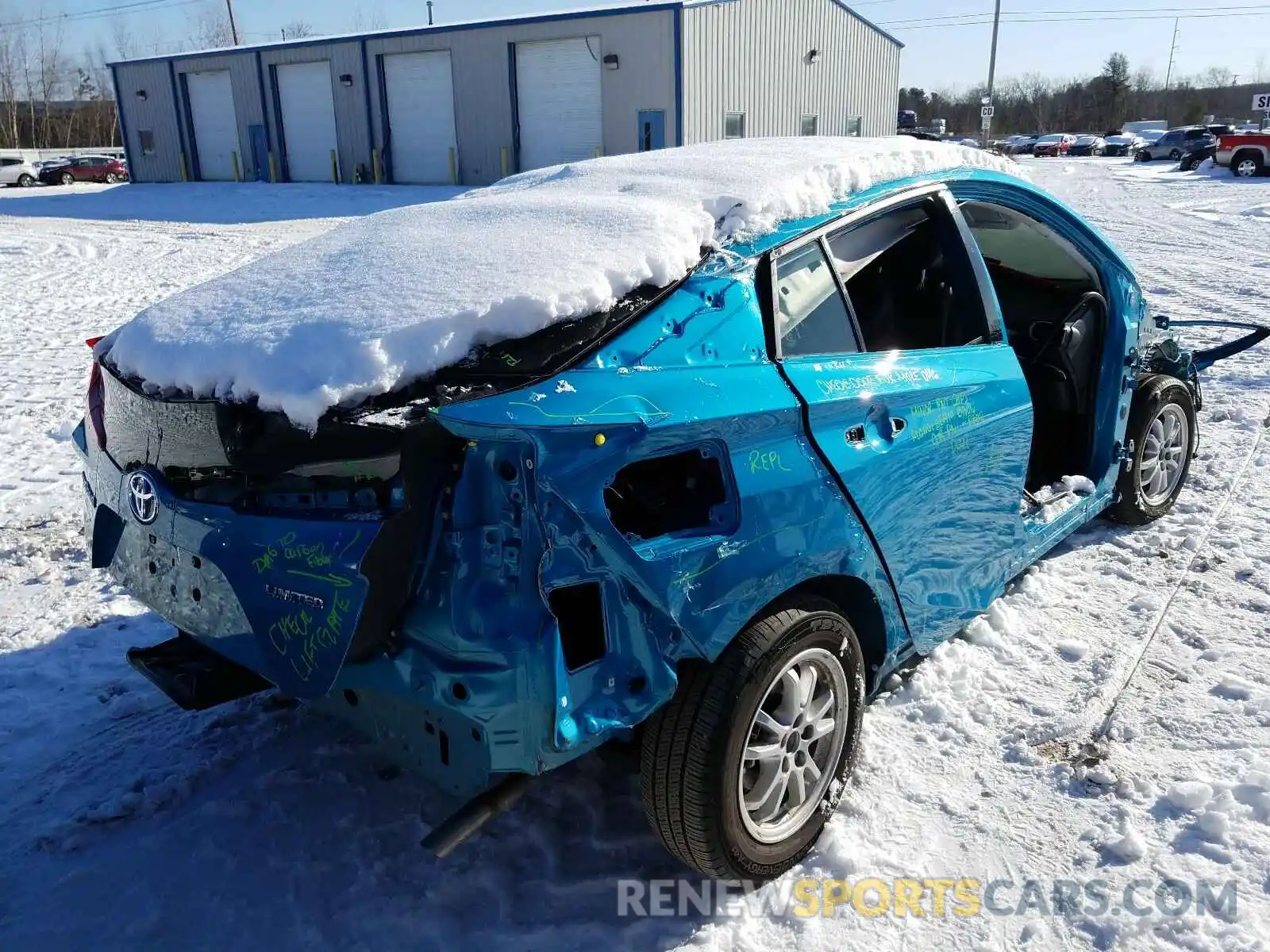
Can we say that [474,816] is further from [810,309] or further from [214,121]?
[214,121]

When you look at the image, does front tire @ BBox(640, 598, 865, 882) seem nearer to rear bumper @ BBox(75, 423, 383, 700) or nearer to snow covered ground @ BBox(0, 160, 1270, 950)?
snow covered ground @ BBox(0, 160, 1270, 950)

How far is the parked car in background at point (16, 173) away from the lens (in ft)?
120

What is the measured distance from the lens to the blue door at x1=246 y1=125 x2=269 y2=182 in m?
31.6

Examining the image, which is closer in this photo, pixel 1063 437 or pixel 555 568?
pixel 555 568

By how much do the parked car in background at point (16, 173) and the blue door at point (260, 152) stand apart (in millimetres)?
11951

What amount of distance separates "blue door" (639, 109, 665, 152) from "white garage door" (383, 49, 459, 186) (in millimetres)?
6376

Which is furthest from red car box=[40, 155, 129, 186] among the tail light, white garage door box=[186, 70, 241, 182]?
the tail light

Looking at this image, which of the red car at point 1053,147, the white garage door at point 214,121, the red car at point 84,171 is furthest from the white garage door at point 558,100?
the red car at point 1053,147

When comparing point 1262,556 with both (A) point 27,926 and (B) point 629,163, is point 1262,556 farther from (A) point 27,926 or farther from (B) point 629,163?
(A) point 27,926

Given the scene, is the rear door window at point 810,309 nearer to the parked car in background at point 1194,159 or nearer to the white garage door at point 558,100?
the white garage door at point 558,100

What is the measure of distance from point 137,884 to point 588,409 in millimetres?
1814

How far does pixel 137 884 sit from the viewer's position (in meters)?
2.49

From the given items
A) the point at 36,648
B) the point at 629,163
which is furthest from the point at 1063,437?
the point at 36,648

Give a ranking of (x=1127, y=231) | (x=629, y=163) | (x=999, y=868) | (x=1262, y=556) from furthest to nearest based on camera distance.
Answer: (x=1127, y=231) < (x=1262, y=556) < (x=629, y=163) < (x=999, y=868)
